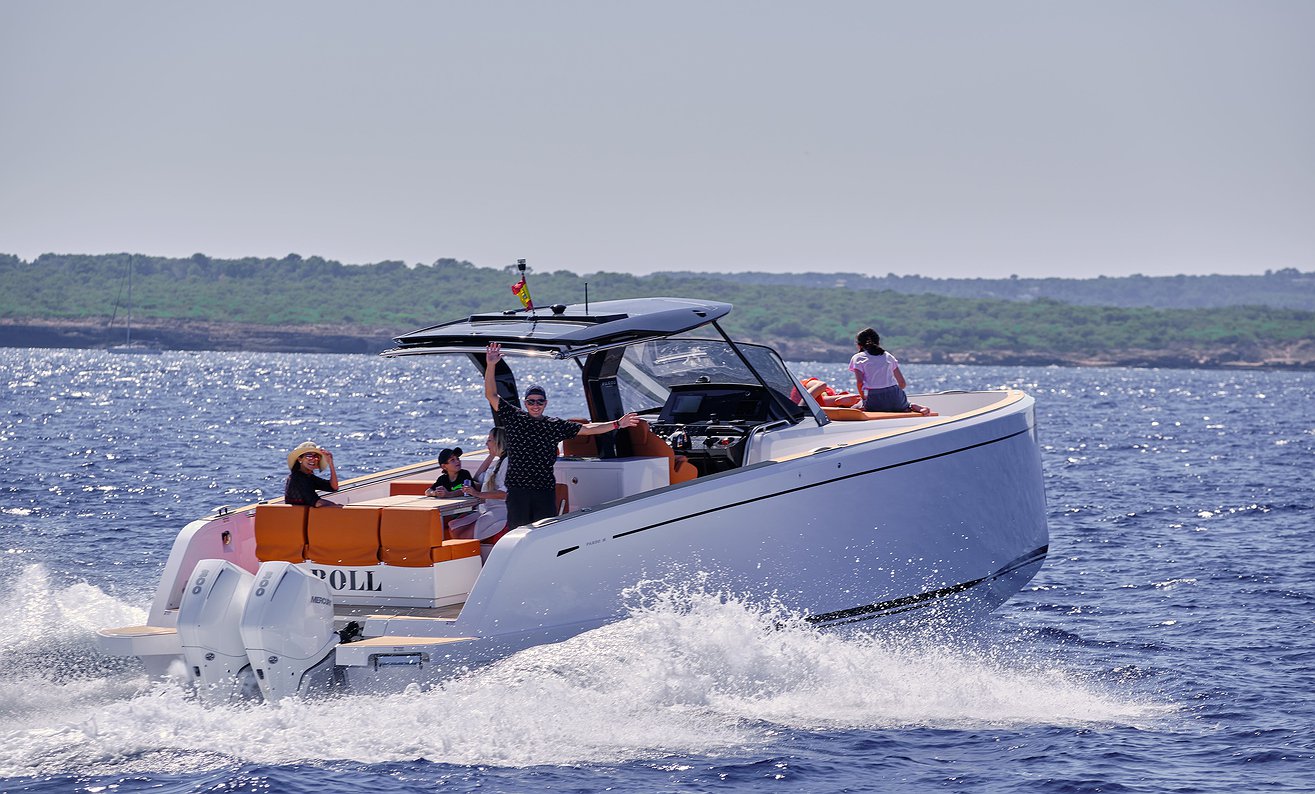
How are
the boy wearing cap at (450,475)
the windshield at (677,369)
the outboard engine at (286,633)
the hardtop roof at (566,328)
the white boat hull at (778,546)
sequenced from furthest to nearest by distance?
1. the windshield at (677,369)
2. the boy wearing cap at (450,475)
3. the hardtop roof at (566,328)
4. the white boat hull at (778,546)
5. the outboard engine at (286,633)

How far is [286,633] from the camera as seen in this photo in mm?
7160

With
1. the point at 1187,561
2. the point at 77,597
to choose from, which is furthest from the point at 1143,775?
the point at 1187,561

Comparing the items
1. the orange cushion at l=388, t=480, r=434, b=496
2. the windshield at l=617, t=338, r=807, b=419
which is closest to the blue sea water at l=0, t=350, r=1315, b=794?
the orange cushion at l=388, t=480, r=434, b=496

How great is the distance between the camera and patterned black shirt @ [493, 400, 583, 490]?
8.31m

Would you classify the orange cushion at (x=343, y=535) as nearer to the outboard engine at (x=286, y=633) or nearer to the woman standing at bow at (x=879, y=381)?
the outboard engine at (x=286, y=633)

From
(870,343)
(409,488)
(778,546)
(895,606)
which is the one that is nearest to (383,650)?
(409,488)

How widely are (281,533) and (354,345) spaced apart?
12313 cm

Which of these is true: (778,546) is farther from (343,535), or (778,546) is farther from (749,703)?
(343,535)

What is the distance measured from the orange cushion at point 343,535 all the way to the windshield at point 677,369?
2689 mm

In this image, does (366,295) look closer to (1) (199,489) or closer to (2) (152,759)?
(1) (199,489)

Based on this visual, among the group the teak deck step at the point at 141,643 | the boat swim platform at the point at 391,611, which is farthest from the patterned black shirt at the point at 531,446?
the teak deck step at the point at 141,643

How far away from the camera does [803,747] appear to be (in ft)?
25.1

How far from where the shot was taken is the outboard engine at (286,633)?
23.5ft

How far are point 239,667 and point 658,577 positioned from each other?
2.20 metres
